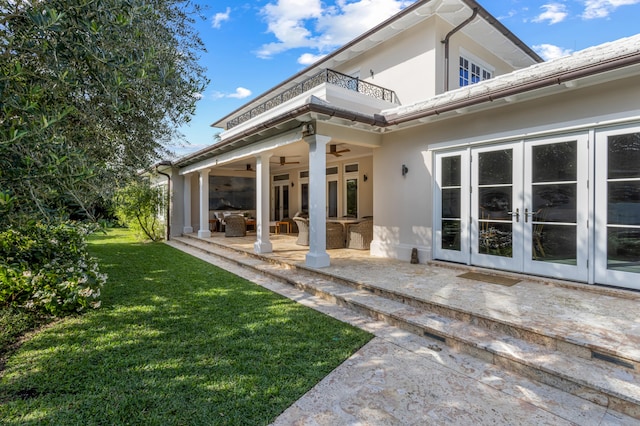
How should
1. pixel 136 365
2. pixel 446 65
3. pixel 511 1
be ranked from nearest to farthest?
1. pixel 136 365
2. pixel 446 65
3. pixel 511 1

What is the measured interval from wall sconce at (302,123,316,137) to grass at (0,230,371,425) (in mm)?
3746

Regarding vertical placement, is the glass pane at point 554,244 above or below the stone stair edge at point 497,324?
above

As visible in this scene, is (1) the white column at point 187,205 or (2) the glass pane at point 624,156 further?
(1) the white column at point 187,205

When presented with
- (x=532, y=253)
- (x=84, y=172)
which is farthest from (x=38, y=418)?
(x=532, y=253)

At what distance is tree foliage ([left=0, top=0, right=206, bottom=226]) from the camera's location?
7.80 ft

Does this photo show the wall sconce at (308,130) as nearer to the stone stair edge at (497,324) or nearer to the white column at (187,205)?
the stone stair edge at (497,324)

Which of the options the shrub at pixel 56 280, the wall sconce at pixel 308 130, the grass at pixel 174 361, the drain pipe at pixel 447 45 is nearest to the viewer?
the grass at pixel 174 361

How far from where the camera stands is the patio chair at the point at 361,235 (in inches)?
404

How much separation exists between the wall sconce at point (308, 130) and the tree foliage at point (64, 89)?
3556mm

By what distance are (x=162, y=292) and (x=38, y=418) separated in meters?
3.85

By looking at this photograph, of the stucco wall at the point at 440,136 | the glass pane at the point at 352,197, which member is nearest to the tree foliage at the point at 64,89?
the stucco wall at the point at 440,136

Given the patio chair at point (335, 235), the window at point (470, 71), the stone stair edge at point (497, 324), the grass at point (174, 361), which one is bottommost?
the grass at point (174, 361)

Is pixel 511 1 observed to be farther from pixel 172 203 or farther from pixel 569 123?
pixel 172 203

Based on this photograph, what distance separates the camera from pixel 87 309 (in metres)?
5.30
